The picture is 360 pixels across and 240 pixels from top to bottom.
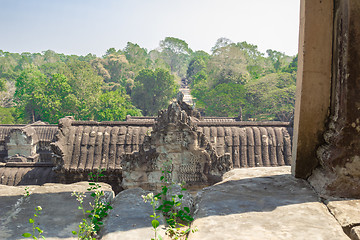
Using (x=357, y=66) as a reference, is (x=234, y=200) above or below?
below

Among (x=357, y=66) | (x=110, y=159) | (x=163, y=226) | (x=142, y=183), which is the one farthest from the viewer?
(x=110, y=159)

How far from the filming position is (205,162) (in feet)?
19.4

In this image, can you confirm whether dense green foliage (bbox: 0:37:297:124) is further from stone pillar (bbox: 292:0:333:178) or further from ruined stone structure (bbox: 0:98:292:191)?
stone pillar (bbox: 292:0:333:178)

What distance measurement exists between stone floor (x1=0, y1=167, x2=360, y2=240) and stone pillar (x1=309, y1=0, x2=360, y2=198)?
0.53 feet

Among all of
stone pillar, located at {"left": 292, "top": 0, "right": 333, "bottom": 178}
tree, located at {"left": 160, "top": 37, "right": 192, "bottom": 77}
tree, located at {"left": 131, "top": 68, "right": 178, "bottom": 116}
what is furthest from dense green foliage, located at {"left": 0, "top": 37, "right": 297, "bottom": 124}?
tree, located at {"left": 160, "top": 37, "right": 192, "bottom": 77}

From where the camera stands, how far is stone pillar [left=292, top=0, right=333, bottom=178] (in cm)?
289

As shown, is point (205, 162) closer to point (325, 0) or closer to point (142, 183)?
point (142, 183)

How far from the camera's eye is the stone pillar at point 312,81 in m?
2.89

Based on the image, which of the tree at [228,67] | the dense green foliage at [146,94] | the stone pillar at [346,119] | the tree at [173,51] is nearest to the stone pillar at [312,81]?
the stone pillar at [346,119]

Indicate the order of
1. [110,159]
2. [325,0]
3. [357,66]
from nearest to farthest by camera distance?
[357,66] < [325,0] < [110,159]

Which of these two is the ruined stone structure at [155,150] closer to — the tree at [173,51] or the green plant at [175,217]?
the green plant at [175,217]

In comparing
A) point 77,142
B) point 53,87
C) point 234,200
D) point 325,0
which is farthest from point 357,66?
point 53,87

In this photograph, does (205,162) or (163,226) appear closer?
(163,226)

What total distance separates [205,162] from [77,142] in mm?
4055
